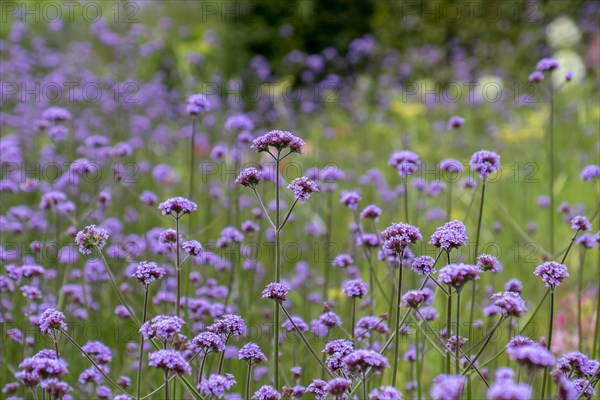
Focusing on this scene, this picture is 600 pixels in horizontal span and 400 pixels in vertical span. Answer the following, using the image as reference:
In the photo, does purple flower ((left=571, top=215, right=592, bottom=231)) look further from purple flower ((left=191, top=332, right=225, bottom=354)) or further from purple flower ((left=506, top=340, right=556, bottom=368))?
purple flower ((left=191, top=332, right=225, bottom=354))

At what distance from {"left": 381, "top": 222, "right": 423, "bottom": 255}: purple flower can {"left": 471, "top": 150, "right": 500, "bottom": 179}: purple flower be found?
19.7 inches

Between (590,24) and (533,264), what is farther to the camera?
(590,24)

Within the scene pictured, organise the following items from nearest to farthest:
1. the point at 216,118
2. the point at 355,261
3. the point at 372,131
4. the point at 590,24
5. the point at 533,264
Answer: the point at 355,261 < the point at 533,264 < the point at 216,118 < the point at 372,131 < the point at 590,24

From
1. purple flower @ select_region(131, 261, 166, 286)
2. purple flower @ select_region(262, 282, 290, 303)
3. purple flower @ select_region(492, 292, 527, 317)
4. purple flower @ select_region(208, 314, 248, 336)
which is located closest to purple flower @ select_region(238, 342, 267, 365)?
purple flower @ select_region(208, 314, 248, 336)

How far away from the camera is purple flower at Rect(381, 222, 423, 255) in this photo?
6.45ft

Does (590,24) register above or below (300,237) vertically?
above

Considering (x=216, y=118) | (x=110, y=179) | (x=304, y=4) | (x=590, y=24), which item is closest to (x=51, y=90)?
(x=216, y=118)

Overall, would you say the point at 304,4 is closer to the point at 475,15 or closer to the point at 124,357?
the point at 475,15

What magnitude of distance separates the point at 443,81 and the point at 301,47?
2.19m

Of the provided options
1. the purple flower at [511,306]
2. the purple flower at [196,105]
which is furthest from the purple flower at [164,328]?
the purple flower at [196,105]

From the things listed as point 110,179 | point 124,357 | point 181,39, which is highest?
point 181,39

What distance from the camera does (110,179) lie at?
225 inches

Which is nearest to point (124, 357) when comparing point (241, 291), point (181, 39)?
point (241, 291)

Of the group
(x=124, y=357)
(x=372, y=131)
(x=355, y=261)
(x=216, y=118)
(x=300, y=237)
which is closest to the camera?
(x=124, y=357)
